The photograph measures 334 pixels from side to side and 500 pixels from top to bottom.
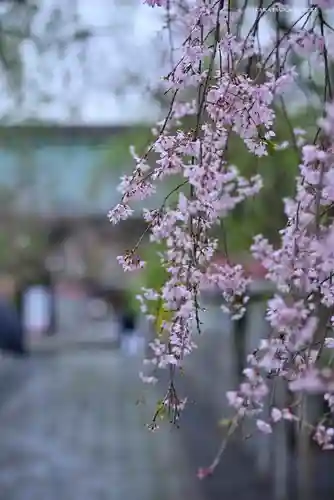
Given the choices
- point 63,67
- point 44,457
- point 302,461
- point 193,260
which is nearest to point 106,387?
point 44,457

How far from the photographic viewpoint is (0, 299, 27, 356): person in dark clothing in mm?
9492

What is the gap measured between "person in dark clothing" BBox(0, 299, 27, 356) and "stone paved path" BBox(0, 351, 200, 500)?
115 centimetres

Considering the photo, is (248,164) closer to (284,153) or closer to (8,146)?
(284,153)

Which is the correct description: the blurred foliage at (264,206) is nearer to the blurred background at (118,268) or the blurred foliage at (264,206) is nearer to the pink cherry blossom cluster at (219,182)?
the blurred background at (118,268)

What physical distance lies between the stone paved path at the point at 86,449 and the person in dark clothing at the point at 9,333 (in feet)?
3.76

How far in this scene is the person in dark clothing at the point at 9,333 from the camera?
9492mm

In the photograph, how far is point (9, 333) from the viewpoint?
9742mm

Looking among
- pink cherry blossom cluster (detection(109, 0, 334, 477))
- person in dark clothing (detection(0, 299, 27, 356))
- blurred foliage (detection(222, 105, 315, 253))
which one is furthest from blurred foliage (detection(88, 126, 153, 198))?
person in dark clothing (detection(0, 299, 27, 356))

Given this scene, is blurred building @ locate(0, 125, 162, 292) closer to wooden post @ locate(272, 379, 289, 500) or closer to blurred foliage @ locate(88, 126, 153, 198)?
blurred foliage @ locate(88, 126, 153, 198)

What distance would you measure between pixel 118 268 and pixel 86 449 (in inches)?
57.5

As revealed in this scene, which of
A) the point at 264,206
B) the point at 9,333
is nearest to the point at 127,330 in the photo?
the point at 9,333

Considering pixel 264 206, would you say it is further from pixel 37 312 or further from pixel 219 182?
pixel 37 312

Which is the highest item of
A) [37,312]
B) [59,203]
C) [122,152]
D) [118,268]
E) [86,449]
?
[59,203]

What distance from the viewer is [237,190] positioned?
5.58 feet
